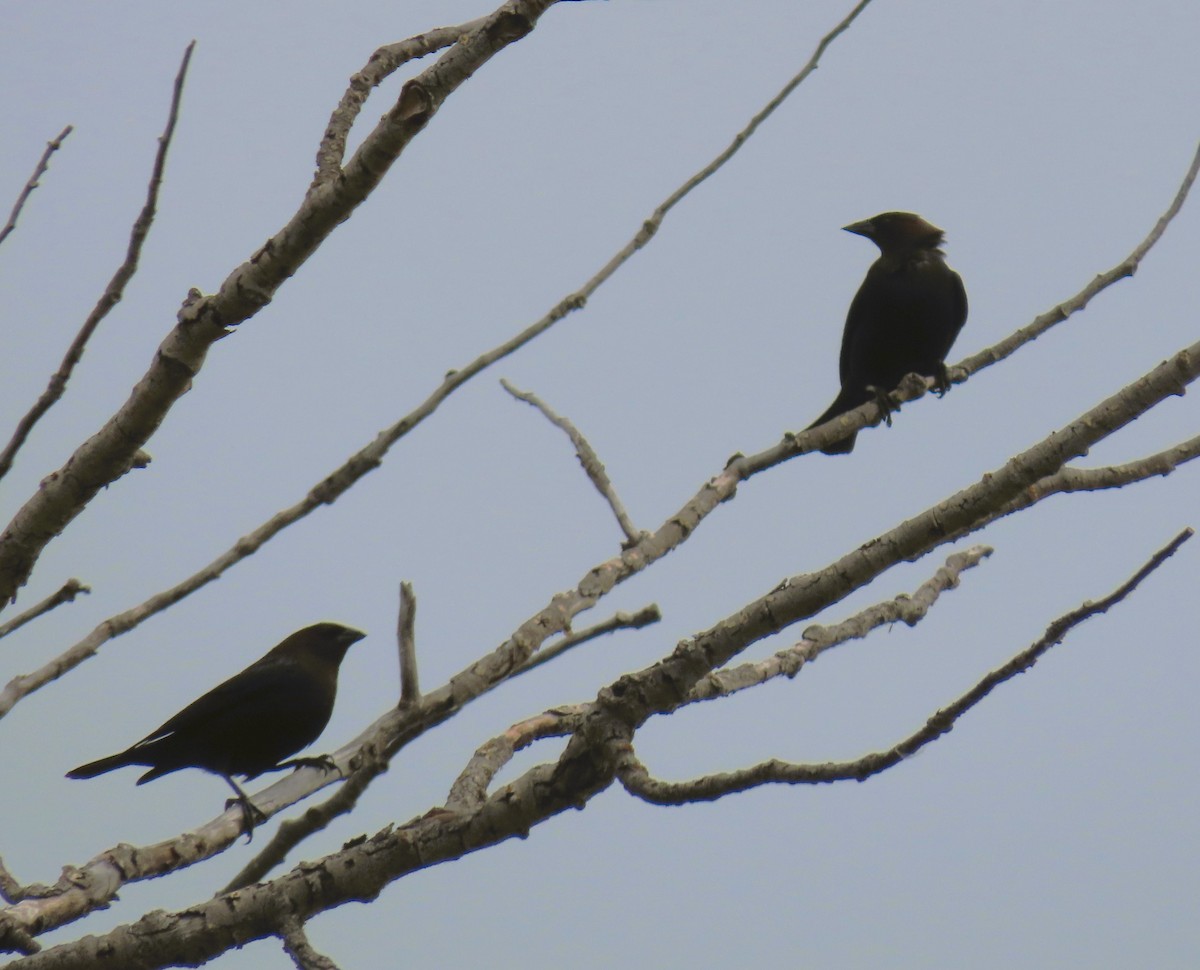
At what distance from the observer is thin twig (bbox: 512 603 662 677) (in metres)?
2.40

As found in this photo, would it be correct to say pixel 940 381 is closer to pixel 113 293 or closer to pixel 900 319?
pixel 900 319

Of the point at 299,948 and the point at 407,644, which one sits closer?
the point at 299,948

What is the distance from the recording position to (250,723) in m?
4.82

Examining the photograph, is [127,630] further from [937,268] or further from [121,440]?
[937,268]

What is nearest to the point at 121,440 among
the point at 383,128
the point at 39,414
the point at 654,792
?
the point at 39,414

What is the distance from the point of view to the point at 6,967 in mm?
1975

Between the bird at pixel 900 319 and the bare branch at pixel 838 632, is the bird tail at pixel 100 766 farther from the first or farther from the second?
the bird at pixel 900 319

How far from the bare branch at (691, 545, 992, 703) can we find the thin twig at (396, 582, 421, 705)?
70 centimetres

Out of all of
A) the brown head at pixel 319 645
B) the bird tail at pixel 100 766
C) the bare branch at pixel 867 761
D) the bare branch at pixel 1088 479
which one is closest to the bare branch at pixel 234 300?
the bare branch at pixel 867 761

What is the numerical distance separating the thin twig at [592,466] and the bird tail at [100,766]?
206 centimetres

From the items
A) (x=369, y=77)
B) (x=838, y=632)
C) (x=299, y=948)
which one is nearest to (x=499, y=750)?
(x=299, y=948)

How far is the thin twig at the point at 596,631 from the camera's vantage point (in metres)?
2.40

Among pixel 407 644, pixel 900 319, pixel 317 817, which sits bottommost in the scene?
pixel 317 817

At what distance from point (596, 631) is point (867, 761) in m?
0.66
